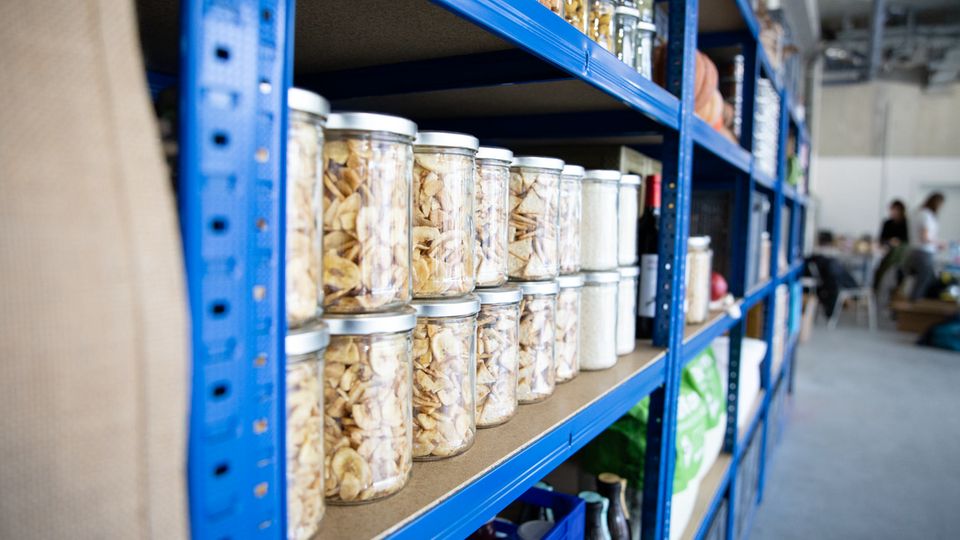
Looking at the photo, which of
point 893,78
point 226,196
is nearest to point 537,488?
point 226,196

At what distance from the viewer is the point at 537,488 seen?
3.96 ft

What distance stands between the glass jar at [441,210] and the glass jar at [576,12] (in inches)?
13.6

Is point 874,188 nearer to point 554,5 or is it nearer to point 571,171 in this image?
point 571,171

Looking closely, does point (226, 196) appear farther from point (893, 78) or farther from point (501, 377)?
point (893, 78)

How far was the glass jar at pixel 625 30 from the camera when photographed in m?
1.10

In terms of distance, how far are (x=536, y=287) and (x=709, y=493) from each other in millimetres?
1317

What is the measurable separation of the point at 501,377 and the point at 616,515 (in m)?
0.67

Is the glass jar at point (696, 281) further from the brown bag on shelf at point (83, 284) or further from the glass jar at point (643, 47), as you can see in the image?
the brown bag on shelf at point (83, 284)

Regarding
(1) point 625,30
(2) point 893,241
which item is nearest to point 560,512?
(1) point 625,30

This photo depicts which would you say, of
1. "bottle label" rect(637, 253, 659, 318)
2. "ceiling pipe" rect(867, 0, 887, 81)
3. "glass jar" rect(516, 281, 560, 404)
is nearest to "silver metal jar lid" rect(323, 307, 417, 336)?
"glass jar" rect(516, 281, 560, 404)

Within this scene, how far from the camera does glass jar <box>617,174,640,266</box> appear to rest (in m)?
1.24

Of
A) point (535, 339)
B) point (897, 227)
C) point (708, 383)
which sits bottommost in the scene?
point (708, 383)

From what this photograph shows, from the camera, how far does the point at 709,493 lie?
1.89 m

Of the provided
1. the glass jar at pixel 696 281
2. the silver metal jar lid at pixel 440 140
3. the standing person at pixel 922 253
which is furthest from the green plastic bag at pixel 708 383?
the standing person at pixel 922 253
